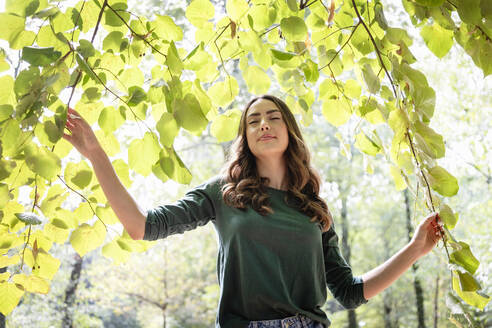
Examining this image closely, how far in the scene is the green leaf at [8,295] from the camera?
3.04ft

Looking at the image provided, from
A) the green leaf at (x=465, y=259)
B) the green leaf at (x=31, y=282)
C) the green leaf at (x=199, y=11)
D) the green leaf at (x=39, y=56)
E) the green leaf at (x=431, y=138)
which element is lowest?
the green leaf at (x=465, y=259)

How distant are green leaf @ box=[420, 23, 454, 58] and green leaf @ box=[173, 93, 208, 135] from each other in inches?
17.6

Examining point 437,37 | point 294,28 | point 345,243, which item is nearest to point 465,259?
point 437,37

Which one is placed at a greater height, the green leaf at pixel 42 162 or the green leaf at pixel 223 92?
the green leaf at pixel 223 92

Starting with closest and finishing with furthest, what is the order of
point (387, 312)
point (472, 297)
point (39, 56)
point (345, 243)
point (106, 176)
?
point (39, 56) < point (472, 297) < point (106, 176) < point (345, 243) < point (387, 312)

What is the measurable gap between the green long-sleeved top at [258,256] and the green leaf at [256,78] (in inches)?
13.1

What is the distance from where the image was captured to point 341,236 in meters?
10.6

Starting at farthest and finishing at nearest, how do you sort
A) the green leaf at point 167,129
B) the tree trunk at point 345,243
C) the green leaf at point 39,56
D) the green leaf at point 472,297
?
the tree trunk at point 345,243, the green leaf at point 472,297, the green leaf at point 167,129, the green leaf at point 39,56

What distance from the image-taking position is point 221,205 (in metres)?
1.25

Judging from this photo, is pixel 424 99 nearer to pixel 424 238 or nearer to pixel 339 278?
pixel 424 238

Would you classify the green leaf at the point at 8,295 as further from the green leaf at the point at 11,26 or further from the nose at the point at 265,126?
the nose at the point at 265,126

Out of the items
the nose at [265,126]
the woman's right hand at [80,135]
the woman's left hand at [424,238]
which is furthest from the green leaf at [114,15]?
the woman's left hand at [424,238]

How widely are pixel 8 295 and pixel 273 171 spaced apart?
2.49 feet

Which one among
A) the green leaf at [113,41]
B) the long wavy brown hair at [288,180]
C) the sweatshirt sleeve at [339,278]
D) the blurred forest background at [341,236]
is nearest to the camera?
the green leaf at [113,41]
